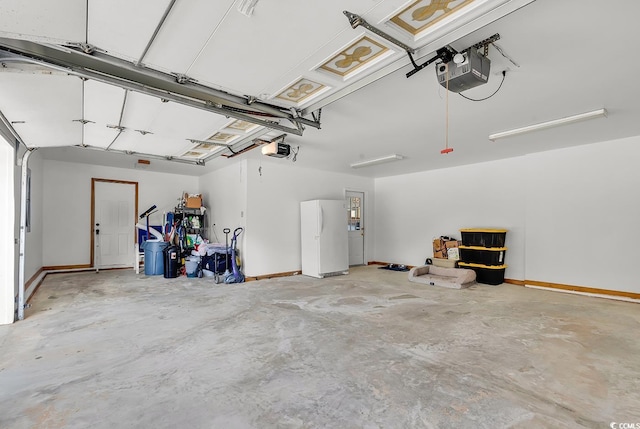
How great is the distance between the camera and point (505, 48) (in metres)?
2.48

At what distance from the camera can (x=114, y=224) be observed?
777cm

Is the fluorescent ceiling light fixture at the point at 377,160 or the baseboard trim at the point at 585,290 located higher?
the fluorescent ceiling light fixture at the point at 377,160

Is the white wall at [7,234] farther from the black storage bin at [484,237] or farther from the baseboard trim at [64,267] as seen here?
the black storage bin at [484,237]

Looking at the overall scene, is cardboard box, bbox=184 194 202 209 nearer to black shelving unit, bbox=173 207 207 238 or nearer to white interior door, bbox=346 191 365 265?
black shelving unit, bbox=173 207 207 238

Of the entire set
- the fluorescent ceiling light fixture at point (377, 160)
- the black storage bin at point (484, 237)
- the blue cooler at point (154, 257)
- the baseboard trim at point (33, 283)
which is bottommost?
the baseboard trim at point (33, 283)

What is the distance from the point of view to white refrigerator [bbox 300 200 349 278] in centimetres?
689

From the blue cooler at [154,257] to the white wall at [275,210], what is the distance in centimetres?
212

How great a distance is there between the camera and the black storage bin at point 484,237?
20.3 ft

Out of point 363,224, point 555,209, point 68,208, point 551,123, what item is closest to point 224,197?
point 68,208

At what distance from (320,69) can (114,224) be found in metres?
7.48

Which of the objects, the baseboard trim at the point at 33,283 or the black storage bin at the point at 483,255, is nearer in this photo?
the baseboard trim at the point at 33,283

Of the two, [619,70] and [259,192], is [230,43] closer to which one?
[619,70]

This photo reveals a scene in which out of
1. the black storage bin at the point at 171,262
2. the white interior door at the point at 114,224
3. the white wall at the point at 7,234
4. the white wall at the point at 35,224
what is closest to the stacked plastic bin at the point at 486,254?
the black storage bin at the point at 171,262

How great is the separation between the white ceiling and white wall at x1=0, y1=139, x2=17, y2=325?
365 millimetres
